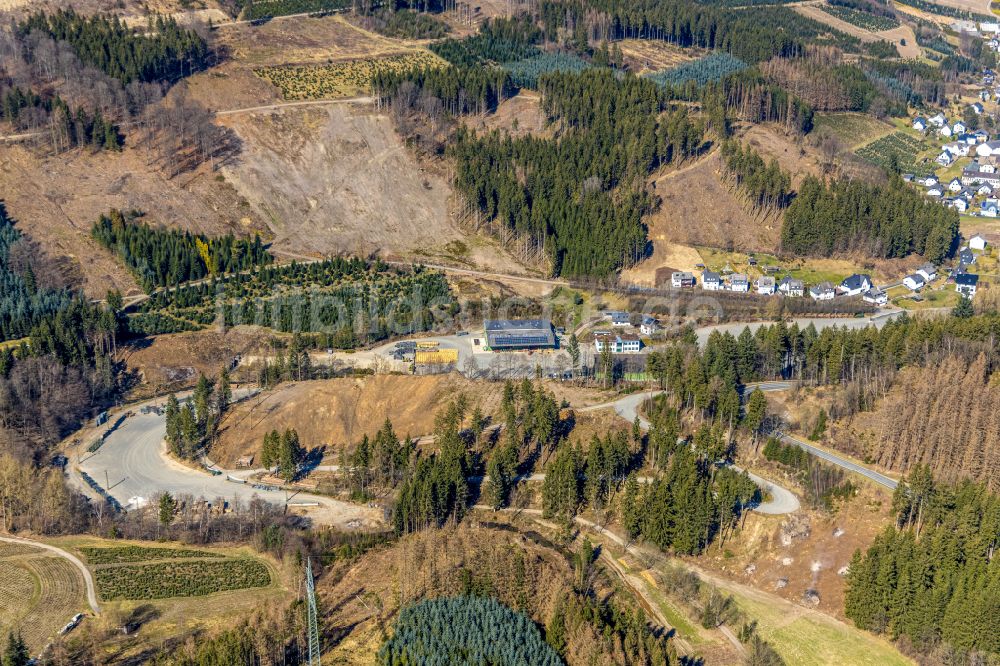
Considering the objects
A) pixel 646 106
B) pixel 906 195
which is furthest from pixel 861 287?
pixel 646 106

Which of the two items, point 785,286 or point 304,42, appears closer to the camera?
point 785,286

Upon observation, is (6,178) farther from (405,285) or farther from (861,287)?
(861,287)

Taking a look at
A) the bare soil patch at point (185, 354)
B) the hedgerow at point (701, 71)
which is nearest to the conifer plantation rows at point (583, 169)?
the hedgerow at point (701, 71)

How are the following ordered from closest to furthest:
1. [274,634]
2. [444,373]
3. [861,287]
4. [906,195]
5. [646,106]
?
[274,634], [444,373], [861,287], [906,195], [646,106]

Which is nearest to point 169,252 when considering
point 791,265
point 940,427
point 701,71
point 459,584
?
point 459,584

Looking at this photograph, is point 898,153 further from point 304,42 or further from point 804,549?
point 804,549

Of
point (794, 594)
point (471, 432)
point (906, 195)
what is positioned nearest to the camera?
point (794, 594)

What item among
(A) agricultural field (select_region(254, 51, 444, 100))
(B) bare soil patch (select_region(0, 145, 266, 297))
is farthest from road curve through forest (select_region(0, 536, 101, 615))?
(A) agricultural field (select_region(254, 51, 444, 100))
